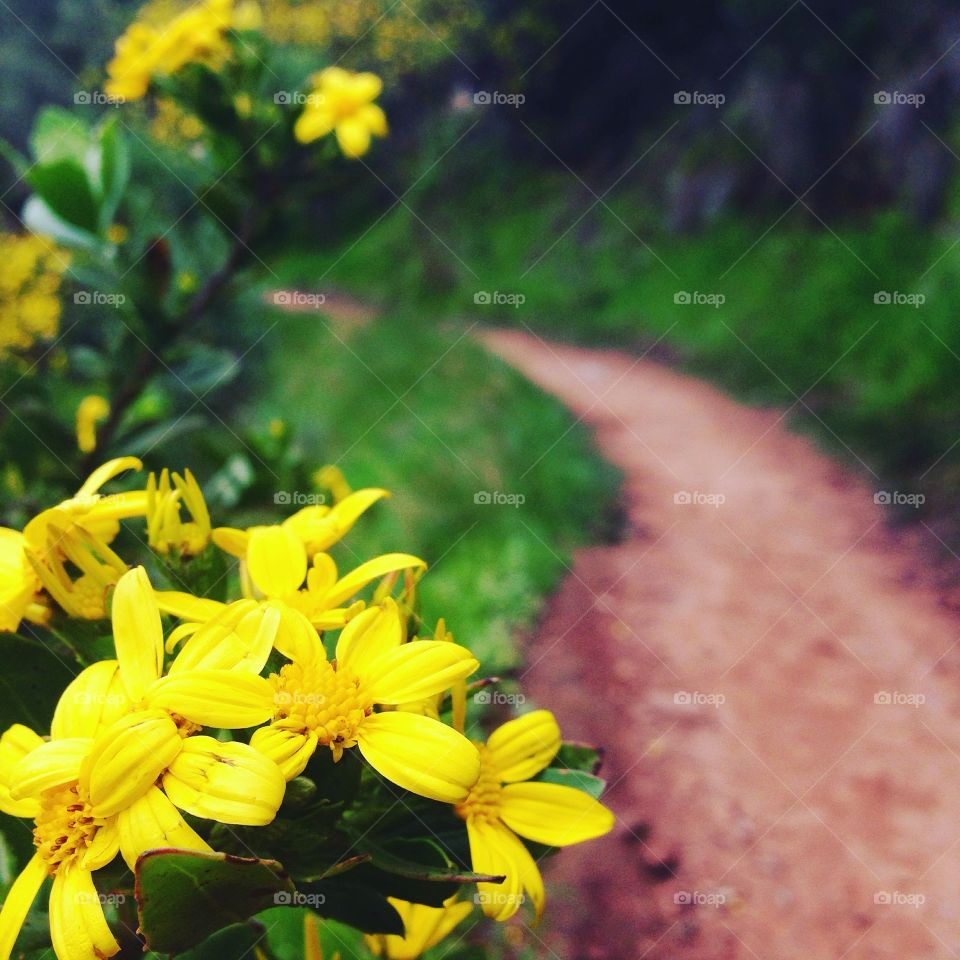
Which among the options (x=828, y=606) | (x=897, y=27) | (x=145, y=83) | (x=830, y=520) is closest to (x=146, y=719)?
(x=145, y=83)

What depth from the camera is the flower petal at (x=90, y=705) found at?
60 centimetres

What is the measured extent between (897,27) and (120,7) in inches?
233

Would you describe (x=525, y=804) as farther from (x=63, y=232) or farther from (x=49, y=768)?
(x=63, y=232)

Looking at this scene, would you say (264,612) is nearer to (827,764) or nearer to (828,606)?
(827,764)

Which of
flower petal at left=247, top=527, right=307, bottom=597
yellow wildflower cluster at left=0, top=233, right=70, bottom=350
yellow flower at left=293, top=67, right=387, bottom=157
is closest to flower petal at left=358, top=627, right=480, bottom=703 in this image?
flower petal at left=247, top=527, right=307, bottom=597

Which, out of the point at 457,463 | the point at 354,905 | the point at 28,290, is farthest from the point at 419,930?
the point at 457,463

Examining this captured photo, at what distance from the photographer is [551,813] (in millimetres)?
740

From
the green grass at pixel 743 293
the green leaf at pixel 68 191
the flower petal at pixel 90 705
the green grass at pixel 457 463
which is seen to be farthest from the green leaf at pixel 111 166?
the green grass at pixel 743 293

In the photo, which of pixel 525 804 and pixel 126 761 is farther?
pixel 525 804

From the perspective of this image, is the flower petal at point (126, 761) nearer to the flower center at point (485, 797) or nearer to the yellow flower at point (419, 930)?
the flower center at point (485, 797)

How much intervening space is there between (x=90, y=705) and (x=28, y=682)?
0.52 feet

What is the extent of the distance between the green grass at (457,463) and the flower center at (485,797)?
2120 mm

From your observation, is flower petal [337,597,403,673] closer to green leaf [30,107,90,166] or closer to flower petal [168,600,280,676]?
flower petal [168,600,280,676]

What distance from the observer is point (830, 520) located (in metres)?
4.14
